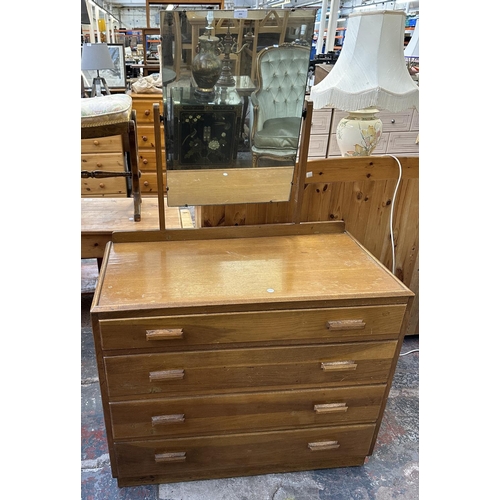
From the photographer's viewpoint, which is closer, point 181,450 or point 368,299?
point 368,299

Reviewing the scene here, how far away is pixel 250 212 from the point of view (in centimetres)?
152

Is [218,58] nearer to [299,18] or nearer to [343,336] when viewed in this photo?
[299,18]

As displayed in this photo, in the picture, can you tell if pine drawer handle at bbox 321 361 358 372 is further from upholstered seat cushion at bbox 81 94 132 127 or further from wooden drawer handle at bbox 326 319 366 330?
upholstered seat cushion at bbox 81 94 132 127

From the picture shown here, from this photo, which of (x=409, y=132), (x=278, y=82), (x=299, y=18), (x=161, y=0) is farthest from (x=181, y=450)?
(x=161, y=0)

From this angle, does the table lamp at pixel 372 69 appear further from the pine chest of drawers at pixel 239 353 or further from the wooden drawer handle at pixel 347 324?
the wooden drawer handle at pixel 347 324

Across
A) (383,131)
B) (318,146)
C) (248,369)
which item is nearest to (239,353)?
(248,369)

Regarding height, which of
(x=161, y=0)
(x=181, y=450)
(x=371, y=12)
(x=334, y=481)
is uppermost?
(x=161, y=0)

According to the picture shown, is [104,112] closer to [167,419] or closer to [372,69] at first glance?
[372,69]

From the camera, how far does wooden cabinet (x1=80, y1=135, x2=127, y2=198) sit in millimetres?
3164

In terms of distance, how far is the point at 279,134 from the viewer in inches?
53.4

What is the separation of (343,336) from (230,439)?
509mm

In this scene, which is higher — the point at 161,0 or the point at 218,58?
the point at 161,0

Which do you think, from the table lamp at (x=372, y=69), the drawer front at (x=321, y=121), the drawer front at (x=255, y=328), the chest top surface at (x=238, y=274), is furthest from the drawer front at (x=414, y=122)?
the drawer front at (x=255, y=328)

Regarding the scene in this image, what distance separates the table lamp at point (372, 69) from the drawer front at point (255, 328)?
735 millimetres
